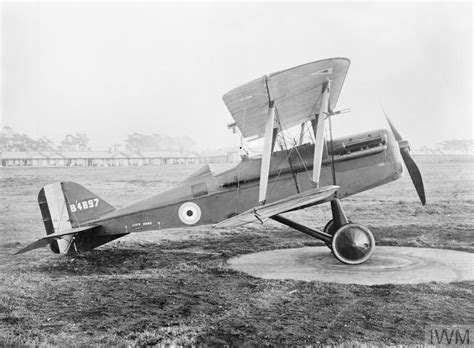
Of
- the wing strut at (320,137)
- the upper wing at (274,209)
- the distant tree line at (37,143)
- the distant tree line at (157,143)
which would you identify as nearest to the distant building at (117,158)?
the distant tree line at (157,143)

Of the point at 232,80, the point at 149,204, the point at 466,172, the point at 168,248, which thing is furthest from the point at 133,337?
the point at 466,172

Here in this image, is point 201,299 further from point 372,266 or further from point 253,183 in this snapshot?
point 372,266

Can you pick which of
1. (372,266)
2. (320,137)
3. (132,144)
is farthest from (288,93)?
(132,144)

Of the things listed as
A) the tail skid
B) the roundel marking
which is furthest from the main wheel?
the tail skid

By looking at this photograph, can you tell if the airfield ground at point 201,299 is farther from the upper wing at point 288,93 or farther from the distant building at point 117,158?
the distant building at point 117,158

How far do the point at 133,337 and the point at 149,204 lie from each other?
322 centimetres

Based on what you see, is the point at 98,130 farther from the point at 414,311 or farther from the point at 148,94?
the point at 414,311

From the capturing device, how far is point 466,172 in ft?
42.8

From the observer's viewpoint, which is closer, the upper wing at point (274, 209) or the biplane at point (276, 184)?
the upper wing at point (274, 209)

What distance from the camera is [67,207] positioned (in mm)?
6648

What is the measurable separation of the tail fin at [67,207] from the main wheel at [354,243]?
4178mm

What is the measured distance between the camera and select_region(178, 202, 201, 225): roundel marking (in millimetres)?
6227

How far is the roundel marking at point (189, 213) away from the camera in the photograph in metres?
6.23

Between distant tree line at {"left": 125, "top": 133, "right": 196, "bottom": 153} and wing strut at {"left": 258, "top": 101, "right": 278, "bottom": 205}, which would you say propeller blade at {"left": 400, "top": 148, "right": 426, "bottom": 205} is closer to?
wing strut at {"left": 258, "top": 101, "right": 278, "bottom": 205}
